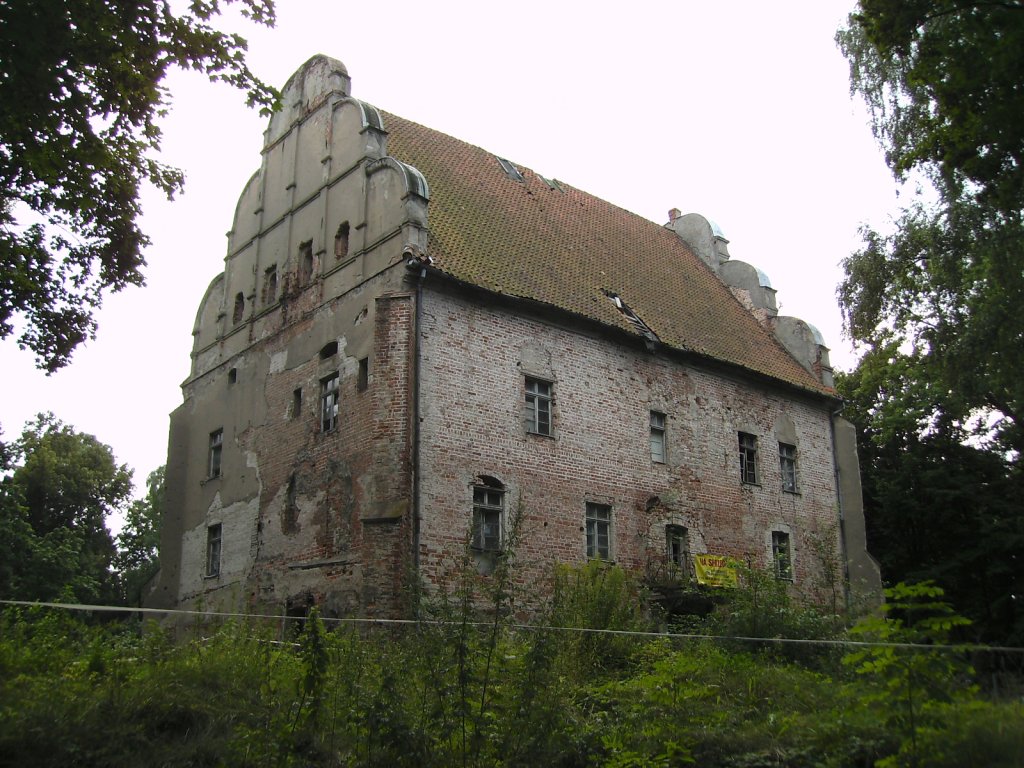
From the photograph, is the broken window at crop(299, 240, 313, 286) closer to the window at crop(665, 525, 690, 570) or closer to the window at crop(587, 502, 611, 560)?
the window at crop(587, 502, 611, 560)

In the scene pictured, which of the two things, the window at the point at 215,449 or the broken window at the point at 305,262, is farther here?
the window at the point at 215,449

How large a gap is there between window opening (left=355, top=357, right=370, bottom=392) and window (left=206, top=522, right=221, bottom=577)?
540 cm

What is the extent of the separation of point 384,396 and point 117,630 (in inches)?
309

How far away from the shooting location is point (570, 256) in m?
22.5

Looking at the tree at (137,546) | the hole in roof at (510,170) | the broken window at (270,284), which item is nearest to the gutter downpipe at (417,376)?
the broken window at (270,284)

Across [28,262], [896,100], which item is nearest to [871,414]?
[896,100]

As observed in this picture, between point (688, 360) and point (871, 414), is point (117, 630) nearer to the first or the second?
point (688, 360)

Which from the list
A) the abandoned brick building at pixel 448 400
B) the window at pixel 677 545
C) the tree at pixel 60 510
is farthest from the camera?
the tree at pixel 60 510

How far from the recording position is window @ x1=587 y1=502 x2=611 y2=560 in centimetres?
1922

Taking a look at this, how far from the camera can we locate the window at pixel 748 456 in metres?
22.8

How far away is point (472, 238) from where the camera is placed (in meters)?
20.1

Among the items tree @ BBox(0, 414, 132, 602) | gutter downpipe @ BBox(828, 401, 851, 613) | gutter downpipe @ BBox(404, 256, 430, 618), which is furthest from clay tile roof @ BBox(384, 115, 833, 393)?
tree @ BBox(0, 414, 132, 602)

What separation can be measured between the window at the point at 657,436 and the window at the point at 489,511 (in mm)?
4430

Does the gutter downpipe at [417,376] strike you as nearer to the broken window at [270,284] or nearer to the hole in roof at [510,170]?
the broken window at [270,284]
